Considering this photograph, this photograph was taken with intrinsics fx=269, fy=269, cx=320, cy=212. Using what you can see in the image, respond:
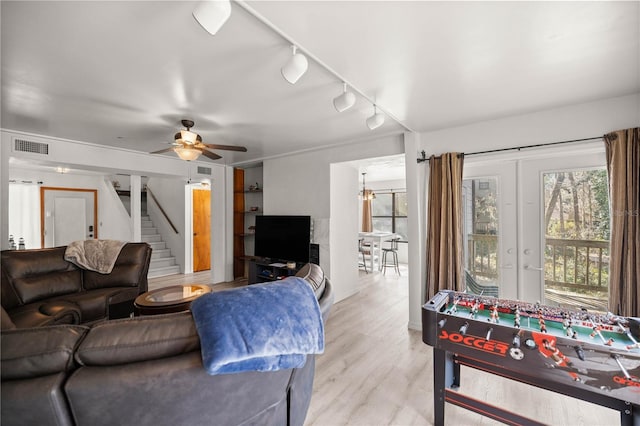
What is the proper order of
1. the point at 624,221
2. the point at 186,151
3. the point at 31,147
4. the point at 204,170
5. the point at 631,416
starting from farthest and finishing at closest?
the point at 204,170 < the point at 31,147 < the point at 186,151 < the point at 624,221 < the point at 631,416

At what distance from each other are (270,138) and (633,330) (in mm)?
3885

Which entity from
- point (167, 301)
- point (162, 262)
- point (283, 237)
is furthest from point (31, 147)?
point (283, 237)

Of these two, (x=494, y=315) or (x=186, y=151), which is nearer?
(x=494, y=315)

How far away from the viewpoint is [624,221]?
2264 mm

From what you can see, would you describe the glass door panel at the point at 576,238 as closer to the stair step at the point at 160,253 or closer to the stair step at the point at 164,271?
the stair step at the point at 164,271

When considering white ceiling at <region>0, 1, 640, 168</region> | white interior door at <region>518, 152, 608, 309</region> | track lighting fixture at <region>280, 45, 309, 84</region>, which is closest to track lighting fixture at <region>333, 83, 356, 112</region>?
white ceiling at <region>0, 1, 640, 168</region>

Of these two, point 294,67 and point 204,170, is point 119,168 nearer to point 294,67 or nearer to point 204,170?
point 204,170

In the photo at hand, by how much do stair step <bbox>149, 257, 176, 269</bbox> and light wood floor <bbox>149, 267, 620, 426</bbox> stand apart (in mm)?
A: 4783

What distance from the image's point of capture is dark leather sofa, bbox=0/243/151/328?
2.63 meters

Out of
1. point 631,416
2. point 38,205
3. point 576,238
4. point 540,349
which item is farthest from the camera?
point 38,205

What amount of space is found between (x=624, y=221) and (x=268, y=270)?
4.35 meters

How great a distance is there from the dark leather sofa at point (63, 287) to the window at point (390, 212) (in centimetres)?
620

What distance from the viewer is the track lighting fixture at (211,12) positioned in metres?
1.15

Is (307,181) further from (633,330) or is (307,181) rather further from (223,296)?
(633,330)
